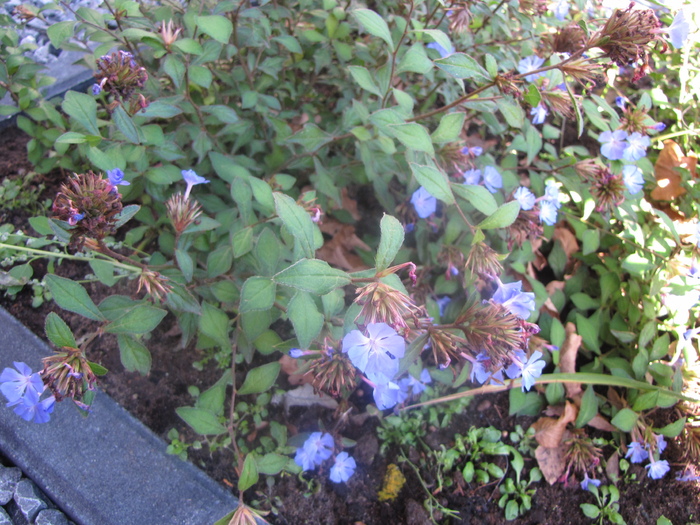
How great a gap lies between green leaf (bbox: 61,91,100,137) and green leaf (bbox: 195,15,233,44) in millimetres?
373

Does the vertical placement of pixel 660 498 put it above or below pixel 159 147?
below

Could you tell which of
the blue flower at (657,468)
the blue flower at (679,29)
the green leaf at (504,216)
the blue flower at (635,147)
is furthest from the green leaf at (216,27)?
the blue flower at (657,468)

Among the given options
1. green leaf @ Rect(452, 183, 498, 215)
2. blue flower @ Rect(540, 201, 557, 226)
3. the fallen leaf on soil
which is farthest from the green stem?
green leaf @ Rect(452, 183, 498, 215)

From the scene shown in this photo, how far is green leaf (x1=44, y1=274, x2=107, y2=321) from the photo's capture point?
1.24 meters

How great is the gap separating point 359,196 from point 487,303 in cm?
120

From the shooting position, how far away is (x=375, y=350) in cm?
111

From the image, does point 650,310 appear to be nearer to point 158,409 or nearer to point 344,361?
point 344,361

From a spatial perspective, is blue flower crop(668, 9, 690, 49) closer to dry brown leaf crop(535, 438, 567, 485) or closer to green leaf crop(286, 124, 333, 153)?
green leaf crop(286, 124, 333, 153)

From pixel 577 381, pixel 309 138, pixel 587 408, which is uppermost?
pixel 309 138

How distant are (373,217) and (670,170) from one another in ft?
4.35

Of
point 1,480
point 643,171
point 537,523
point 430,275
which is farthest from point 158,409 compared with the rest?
point 643,171

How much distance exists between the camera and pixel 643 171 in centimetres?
204

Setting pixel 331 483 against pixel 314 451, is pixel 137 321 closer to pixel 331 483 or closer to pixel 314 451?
pixel 314 451

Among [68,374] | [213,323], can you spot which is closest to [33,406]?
[68,374]
